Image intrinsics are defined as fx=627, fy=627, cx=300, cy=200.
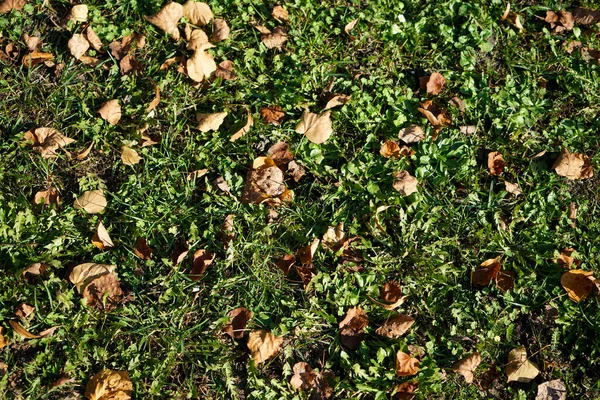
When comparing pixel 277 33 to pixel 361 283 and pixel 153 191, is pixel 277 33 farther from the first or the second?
pixel 361 283

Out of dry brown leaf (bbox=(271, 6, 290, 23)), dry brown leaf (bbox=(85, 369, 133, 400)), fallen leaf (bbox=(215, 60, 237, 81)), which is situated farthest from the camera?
dry brown leaf (bbox=(271, 6, 290, 23))

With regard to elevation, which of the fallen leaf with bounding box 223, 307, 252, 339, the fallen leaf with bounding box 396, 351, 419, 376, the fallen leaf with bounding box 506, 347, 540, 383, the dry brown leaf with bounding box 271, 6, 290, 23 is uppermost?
the dry brown leaf with bounding box 271, 6, 290, 23

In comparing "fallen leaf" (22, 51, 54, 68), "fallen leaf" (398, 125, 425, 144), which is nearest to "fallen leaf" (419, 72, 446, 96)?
"fallen leaf" (398, 125, 425, 144)

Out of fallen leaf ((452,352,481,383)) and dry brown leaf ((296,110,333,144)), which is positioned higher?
dry brown leaf ((296,110,333,144))

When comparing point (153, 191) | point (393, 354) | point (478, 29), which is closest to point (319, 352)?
point (393, 354)

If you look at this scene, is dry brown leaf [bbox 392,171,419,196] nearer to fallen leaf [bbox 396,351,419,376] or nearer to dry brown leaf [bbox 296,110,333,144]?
dry brown leaf [bbox 296,110,333,144]

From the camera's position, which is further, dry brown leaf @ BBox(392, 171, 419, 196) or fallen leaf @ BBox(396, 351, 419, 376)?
dry brown leaf @ BBox(392, 171, 419, 196)
